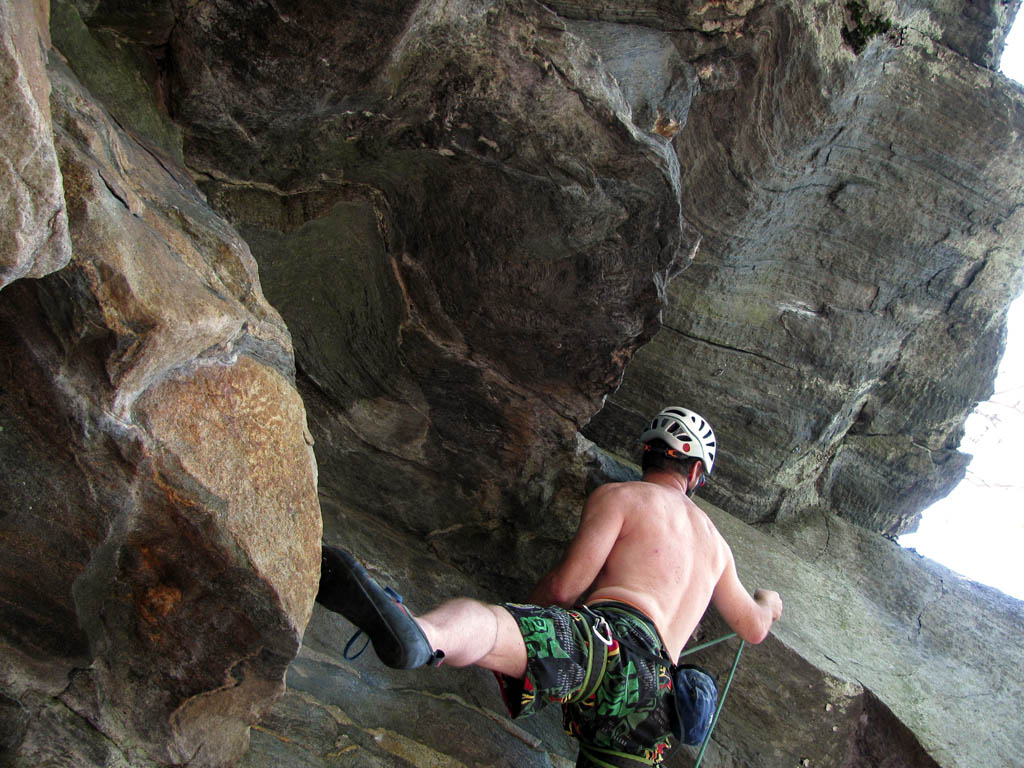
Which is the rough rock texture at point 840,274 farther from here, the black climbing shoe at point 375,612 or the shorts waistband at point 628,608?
the black climbing shoe at point 375,612

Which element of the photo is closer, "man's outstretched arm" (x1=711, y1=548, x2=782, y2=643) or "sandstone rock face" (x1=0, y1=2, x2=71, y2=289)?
"sandstone rock face" (x1=0, y1=2, x2=71, y2=289)

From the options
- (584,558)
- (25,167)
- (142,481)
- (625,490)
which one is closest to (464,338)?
(625,490)

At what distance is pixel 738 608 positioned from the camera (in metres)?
3.66

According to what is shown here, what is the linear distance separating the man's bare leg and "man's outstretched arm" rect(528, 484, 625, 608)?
20.5 inches

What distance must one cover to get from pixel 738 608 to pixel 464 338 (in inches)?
71.7

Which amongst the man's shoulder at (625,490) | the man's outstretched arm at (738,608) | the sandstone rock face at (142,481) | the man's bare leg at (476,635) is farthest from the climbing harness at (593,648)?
the sandstone rock face at (142,481)

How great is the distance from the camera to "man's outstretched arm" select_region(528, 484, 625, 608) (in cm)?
325

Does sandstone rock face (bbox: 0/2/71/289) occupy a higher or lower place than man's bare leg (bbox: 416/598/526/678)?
higher

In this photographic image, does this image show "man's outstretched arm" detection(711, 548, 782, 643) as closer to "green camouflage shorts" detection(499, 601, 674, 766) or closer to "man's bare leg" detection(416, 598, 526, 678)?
"green camouflage shorts" detection(499, 601, 674, 766)

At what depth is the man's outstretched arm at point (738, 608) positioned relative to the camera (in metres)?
3.65

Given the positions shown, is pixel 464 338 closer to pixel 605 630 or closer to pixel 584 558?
pixel 584 558

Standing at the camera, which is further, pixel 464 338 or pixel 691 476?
pixel 691 476

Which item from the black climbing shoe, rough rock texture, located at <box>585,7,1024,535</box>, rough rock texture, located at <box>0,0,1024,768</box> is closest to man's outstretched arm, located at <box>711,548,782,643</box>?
rough rock texture, located at <box>0,0,1024,768</box>

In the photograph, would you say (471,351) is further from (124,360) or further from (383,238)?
(124,360)
